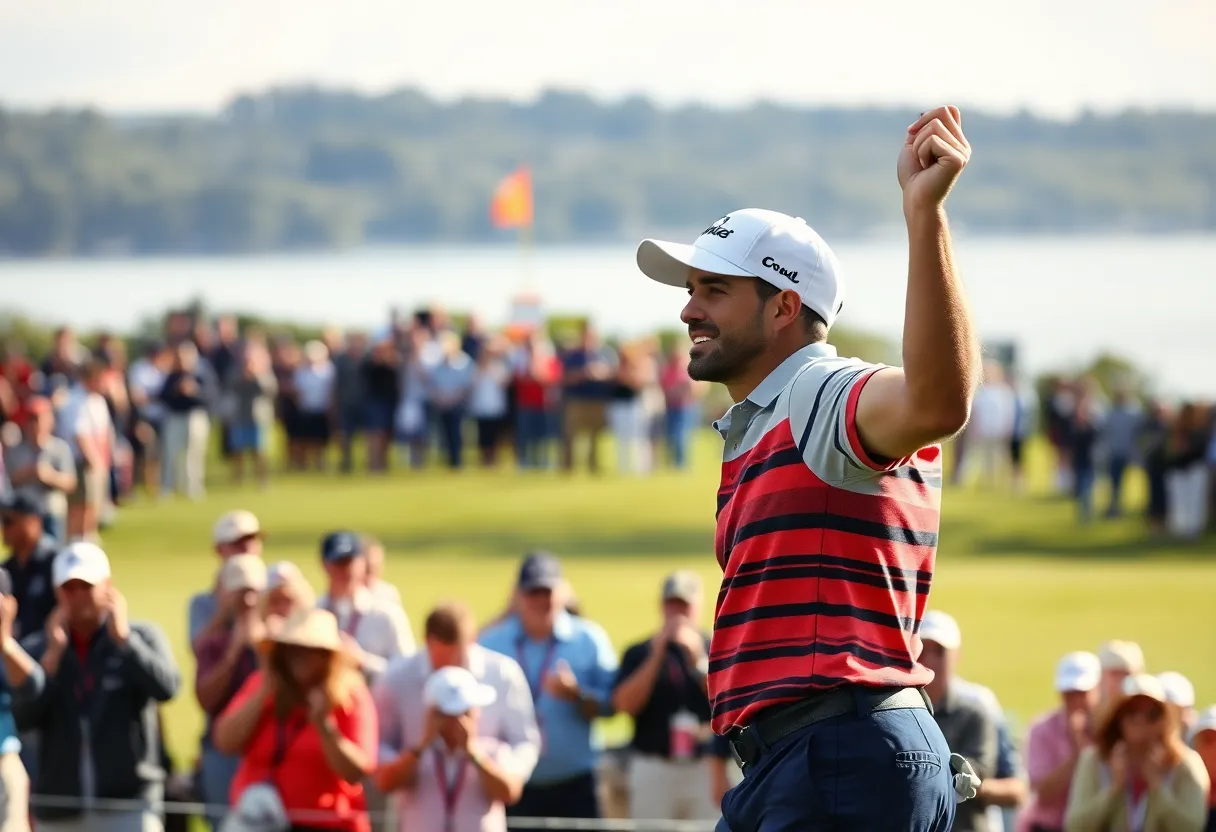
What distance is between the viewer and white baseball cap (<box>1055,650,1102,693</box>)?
808 centimetres

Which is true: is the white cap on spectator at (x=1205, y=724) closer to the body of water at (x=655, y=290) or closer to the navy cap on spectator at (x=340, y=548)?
the navy cap on spectator at (x=340, y=548)

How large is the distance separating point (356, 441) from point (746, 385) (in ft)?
76.9

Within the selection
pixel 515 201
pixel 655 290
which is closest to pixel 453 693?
pixel 515 201

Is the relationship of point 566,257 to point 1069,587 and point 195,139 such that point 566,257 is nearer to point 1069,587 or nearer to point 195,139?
point 195,139

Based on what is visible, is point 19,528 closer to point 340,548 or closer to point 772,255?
point 340,548

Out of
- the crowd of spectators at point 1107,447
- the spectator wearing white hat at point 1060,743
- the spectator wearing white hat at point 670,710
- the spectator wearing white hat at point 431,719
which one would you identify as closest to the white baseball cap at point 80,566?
the spectator wearing white hat at point 431,719

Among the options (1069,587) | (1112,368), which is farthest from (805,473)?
(1112,368)

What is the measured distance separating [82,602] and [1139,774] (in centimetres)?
435

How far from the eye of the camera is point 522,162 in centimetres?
9144

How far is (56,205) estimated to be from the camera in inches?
2411

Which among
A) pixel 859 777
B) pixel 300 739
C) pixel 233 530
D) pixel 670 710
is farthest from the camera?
pixel 233 530

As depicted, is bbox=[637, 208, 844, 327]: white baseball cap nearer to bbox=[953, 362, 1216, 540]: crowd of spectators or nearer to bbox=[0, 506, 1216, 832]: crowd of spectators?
bbox=[0, 506, 1216, 832]: crowd of spectators

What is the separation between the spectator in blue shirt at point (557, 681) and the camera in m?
8.68

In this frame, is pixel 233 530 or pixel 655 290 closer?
pixel 233 530
